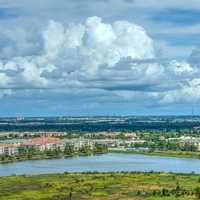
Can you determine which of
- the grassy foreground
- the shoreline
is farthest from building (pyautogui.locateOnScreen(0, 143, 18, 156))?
the grassy foreground

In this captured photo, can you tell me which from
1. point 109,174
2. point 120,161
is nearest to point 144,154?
point 120,161

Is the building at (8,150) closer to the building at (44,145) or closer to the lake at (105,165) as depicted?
the building at (44,145)

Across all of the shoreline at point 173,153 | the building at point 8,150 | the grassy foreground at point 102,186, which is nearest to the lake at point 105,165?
the shoreline at point 173,153

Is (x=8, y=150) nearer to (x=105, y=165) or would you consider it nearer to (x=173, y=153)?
(x=105, y=165)

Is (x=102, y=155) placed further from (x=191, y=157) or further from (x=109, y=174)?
(x=109, y=174)

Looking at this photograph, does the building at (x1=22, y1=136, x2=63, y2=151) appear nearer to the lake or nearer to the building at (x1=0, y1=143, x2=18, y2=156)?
the building at (x1=0, y1=143, x2=18, y2=156)
